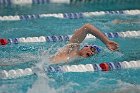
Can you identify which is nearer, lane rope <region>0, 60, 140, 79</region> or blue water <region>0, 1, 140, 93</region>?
blue water <region>0, 1, 140, 93</region>

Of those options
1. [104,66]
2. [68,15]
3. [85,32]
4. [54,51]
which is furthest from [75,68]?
[68,15]

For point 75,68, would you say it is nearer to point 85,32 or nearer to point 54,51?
point 85,32

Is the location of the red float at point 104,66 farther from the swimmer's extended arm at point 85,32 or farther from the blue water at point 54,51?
the swimmer's extended arm at point 85,32

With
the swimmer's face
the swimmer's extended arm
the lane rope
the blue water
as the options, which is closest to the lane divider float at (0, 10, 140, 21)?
the blue water

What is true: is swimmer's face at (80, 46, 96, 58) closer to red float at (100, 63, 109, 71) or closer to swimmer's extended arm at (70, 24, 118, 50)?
swimmer's extended arm at (70, 24, 118, 50)

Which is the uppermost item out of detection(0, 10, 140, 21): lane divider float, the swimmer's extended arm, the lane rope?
detection(0, 10, 140, 21): lane divider float

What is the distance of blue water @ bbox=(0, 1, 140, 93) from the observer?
12.1 feet

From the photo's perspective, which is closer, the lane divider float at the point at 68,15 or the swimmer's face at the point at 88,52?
the swimmer's face at the point at 88,52

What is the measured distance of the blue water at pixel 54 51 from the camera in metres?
3.70

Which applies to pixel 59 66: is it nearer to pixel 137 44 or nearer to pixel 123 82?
pixel 123 82

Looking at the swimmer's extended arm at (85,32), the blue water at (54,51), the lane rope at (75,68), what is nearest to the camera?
the blue water at (54,51)

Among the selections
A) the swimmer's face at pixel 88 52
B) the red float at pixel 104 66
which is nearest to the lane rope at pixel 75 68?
the red float at pixel 104 66

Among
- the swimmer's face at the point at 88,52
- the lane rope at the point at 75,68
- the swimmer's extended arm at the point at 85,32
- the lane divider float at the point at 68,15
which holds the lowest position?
the lane rope at the point at 75,68

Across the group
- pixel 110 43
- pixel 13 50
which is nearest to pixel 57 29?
pixel 13 50
